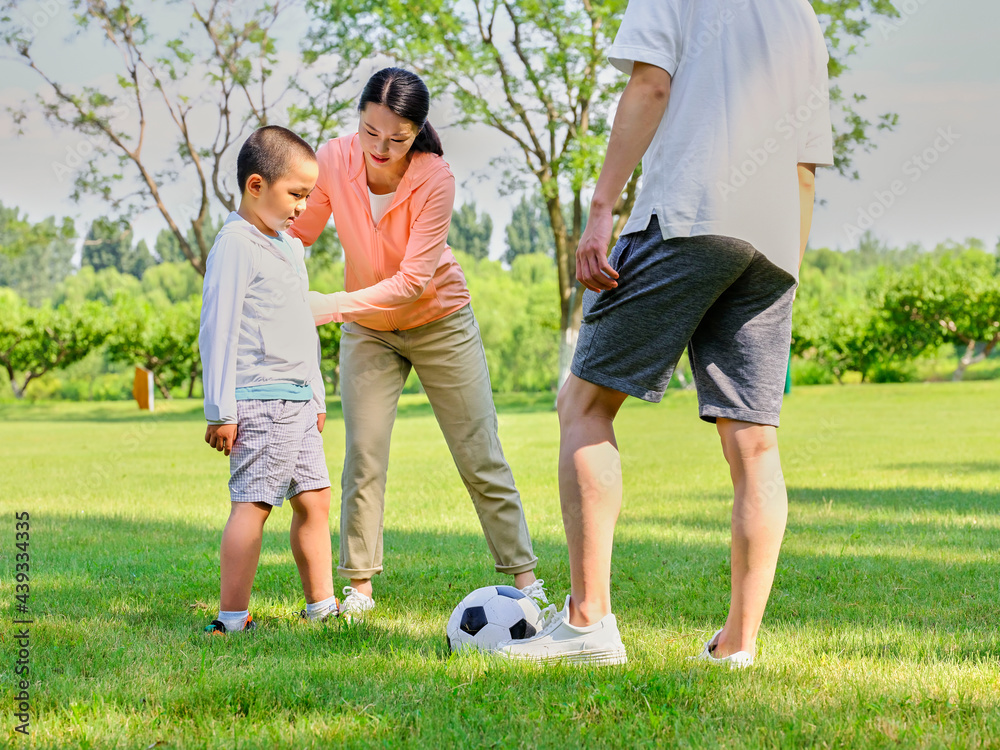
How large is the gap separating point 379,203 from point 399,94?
482 mm

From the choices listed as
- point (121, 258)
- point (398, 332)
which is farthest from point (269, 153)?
point (121, 258)

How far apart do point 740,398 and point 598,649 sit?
85 cm

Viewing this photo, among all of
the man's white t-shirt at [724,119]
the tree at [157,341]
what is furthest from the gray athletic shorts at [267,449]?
the tree at [157,341]

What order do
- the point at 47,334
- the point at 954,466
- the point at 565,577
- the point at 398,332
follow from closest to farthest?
the point at 398,332, the point at 565,577, the point at 954,466, the point at 47,334

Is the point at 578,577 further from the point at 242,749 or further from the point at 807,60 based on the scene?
the point at 807,60

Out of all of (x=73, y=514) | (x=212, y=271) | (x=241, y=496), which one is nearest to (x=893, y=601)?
(x=241, y=496)

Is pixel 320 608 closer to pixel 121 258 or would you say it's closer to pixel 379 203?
pixel 379 203

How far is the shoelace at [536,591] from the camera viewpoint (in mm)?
3598

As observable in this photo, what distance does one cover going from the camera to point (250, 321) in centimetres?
319

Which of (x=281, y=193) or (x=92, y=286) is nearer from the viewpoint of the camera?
(x=281, y=193)

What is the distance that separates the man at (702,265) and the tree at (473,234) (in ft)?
240

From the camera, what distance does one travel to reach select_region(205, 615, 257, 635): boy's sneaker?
305 cm

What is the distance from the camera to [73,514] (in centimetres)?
642

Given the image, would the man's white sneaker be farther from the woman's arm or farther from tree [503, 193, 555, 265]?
tree [503, 193, 555, 265]
